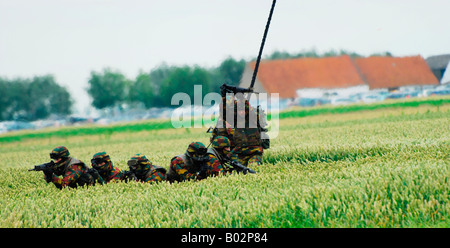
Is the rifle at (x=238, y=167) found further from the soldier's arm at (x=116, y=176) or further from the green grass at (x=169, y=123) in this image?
the green grass at (x=169, y=123)

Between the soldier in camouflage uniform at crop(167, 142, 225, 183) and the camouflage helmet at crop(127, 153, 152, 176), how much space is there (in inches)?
20.2

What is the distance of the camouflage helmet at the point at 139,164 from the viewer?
960 cm

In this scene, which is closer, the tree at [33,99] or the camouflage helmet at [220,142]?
the camouflage helmet at [220,142]

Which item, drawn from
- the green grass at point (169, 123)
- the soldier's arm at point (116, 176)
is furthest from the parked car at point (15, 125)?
the soldier's arm at point (116, 176)

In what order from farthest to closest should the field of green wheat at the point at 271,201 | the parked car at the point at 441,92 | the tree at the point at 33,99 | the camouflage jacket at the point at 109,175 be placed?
1. the tree at the point at 33,99
2. the parked car at the point at 441,92
3. the camouflage jacket at the point at 109,175
4. the field of green wheat at the point at 271,201

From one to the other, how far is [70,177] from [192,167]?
227cm

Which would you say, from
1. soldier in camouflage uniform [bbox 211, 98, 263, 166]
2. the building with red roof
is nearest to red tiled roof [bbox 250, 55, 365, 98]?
the building with red roof

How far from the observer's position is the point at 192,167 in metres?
9.52

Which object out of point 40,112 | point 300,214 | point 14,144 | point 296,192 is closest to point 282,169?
point 296,192

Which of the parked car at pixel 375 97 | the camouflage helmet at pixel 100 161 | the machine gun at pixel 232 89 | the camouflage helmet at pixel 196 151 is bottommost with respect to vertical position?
the camouflage helmet at pixel 100 161

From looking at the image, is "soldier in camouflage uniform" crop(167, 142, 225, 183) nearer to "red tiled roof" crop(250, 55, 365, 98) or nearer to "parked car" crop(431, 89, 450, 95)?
"parked car" crop(431, 89, 450, 95)

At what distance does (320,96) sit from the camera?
47938 millimetres

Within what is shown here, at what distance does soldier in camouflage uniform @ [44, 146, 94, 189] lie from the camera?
911 cm
